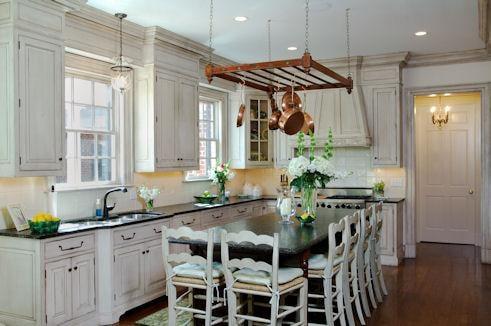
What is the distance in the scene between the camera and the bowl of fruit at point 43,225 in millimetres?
3760

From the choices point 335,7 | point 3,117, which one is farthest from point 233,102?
point 3,117

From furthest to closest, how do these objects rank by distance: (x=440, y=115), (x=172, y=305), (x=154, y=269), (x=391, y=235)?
(x=440, y=115) → (x=391, y=235) → (x=154, y=269) → (x=172, y=305)

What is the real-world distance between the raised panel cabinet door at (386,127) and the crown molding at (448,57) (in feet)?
1.74

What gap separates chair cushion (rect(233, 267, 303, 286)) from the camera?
3.29m

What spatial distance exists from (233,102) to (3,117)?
13.8ft

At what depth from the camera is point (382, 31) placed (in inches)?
218

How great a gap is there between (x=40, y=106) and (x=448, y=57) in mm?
5351

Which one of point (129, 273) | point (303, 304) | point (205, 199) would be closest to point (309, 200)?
point (303, 304)

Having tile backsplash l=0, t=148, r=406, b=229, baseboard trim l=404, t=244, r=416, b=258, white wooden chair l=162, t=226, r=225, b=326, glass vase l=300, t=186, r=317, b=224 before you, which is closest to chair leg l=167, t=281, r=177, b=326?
white wooden chair l=162, t=226, r=225, b=326

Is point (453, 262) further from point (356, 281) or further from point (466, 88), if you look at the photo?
point (356, 281)

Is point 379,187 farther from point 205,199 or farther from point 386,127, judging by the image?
point 205,199

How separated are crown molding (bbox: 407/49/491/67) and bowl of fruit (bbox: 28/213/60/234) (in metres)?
5.22

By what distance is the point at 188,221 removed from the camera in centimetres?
546

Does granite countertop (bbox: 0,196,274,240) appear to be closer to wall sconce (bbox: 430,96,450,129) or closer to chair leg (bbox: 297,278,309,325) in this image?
chair leg (bbox: 297,278,309,325)
